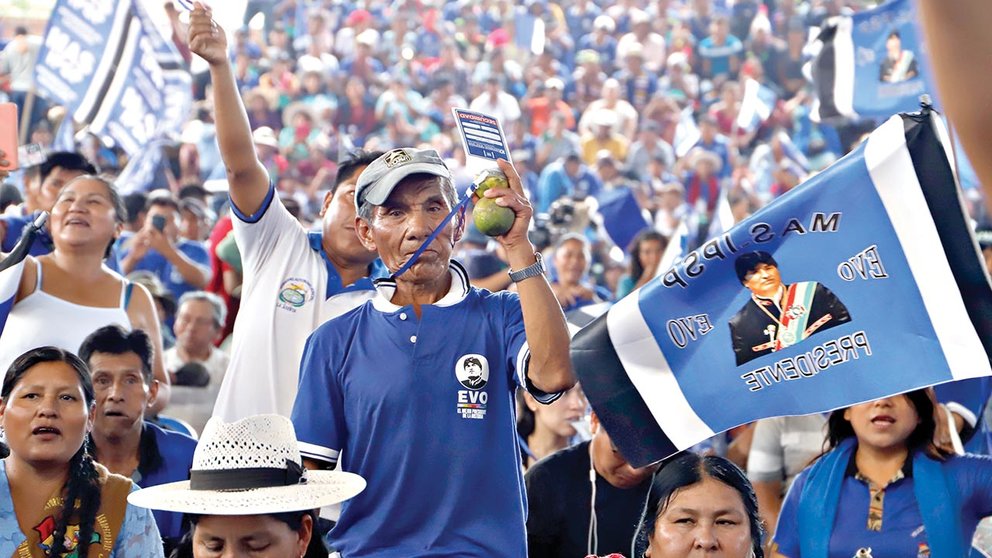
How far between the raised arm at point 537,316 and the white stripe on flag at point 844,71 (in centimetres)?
726

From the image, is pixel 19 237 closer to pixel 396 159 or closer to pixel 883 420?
pixel 396 159

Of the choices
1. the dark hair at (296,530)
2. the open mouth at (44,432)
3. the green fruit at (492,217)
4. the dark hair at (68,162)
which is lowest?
the dark hair at (296,530)

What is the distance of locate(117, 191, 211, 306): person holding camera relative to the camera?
30.7 feet

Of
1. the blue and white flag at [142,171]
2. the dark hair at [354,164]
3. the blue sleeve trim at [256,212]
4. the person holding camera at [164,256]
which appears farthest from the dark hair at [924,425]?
the blue and white flag at [142,171]

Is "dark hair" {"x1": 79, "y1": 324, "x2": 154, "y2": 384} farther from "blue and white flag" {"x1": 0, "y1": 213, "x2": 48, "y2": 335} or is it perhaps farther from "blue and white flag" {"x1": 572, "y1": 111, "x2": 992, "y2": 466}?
"blue and white flag" {"x1": 572, "y1": 111, "x2": 992, "y2": 466}

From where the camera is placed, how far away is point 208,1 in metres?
4.70

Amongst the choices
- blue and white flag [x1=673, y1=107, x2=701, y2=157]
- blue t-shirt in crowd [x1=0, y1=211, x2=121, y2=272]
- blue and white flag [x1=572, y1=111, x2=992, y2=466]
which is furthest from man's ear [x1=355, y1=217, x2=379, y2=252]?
blue and white flag [x1=673, y1=107, x2=701, y2=157]

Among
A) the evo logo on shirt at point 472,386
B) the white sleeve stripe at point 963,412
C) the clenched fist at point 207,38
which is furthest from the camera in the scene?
the white sleeve stripe at point 963,412

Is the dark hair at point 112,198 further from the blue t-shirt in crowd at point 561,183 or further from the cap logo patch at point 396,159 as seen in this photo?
the blue t-shirt in crowd at point 561,183

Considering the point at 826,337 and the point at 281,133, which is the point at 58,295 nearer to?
the point at 826,337

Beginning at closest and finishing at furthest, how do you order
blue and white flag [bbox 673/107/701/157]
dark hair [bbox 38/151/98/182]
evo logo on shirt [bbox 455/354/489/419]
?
evo logo on shirt [bbox 455/354/489/419] < dark hair [bbox 38/151/98/182] < blue and white flag [bbox 673/107/701/157]

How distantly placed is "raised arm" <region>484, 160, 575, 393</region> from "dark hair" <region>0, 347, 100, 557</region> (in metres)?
1.21

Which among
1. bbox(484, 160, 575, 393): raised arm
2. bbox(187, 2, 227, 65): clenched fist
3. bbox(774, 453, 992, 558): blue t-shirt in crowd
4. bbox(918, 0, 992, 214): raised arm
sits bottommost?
bbox(774, 453, 992, 558): blue t-shirt in crowd

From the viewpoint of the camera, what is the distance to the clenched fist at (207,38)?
14.0 ft
